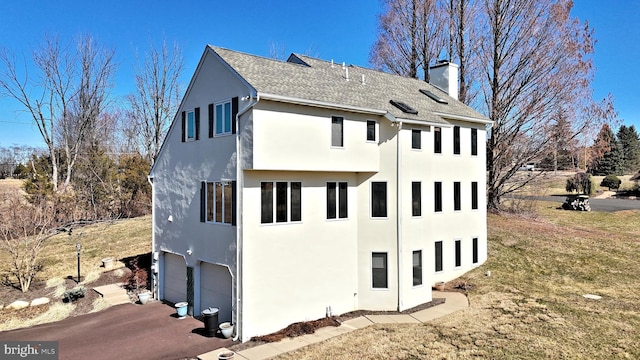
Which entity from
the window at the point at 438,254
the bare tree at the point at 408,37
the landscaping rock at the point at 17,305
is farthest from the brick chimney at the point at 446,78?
the landscaping rock at the point at 17,305

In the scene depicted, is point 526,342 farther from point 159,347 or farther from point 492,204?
point 492,204

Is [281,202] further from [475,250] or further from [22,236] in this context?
[22,236]

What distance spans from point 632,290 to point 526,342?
905 cm

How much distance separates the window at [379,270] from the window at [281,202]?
12.4ft

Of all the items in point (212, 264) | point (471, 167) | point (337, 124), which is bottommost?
point (212, 264)

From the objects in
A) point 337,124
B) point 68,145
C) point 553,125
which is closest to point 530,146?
point 553,125

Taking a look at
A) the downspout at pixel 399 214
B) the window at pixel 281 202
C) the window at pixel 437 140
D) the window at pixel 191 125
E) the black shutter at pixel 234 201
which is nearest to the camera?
the black shutter at pixel 234 201

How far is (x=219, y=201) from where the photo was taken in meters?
13.2

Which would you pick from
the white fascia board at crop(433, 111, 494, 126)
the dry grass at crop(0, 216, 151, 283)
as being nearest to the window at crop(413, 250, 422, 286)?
the white fascia board at crop(433, 111, 494, 126)

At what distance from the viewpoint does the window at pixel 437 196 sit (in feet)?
59.7

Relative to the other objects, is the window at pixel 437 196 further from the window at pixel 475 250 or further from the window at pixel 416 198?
the window at pixel 475 250

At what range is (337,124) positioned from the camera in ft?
45.5

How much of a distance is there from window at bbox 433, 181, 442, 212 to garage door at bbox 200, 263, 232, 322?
1043 centimetres

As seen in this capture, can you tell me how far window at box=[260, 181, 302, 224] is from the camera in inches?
494
